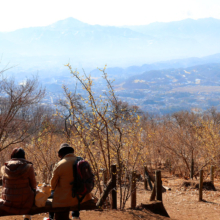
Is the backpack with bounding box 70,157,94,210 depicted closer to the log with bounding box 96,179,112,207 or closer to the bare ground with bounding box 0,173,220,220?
the bare ground with bounding box 0,173,220,220

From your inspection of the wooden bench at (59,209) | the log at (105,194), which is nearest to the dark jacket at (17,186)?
the wooden bench at (59,209)

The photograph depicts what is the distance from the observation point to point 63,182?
4.26 metres

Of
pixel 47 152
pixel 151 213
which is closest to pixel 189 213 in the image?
pixel 151 213

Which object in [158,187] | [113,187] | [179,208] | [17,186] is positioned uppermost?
[17,186]

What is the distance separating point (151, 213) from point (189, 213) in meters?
3.91

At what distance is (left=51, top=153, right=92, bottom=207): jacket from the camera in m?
4.22

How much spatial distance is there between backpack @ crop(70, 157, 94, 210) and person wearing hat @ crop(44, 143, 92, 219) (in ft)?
0.22

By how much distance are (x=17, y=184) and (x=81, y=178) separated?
1.03 meters

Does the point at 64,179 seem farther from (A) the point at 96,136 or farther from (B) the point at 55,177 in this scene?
(A) the point at 96,136

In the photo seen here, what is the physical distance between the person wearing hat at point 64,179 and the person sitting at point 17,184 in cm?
39

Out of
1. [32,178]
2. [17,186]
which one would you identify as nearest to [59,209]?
[32,178]

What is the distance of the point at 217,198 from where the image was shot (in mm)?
Answer: 11719

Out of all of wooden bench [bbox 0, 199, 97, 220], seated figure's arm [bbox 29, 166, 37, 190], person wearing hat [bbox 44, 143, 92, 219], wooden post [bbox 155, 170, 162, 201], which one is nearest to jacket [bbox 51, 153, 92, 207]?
person wearing hat [bbox 44, 143, 92, 219]

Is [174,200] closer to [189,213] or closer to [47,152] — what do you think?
[189,213]
